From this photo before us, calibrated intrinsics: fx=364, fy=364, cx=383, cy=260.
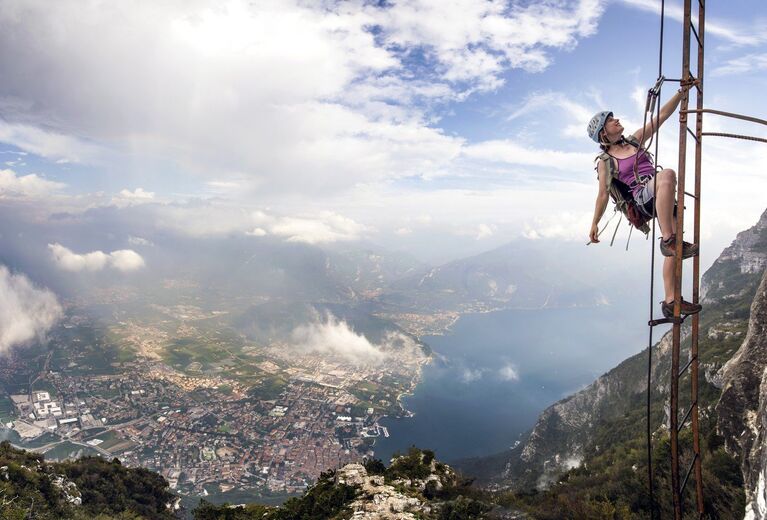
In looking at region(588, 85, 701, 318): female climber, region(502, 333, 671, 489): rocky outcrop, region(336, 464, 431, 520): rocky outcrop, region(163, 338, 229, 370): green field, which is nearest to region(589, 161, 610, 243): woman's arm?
region(588, 85, 701, 318): female climber

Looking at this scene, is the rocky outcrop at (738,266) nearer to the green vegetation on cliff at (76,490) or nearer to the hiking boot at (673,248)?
the hiking boot at (673,248)

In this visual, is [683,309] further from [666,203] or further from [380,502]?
[380,502]

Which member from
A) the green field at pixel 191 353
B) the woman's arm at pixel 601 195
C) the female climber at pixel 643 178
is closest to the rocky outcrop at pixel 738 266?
the woman's arm at pixel 601 195

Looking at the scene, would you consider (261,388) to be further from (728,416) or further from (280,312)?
(728,416)

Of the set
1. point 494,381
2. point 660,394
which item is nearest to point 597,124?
point 660,394

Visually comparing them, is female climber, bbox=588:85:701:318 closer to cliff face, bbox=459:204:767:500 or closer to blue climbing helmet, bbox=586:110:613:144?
blue climbing helmet, bbox=586:110:613:144

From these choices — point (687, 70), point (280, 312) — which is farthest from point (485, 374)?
point (687, 70)
